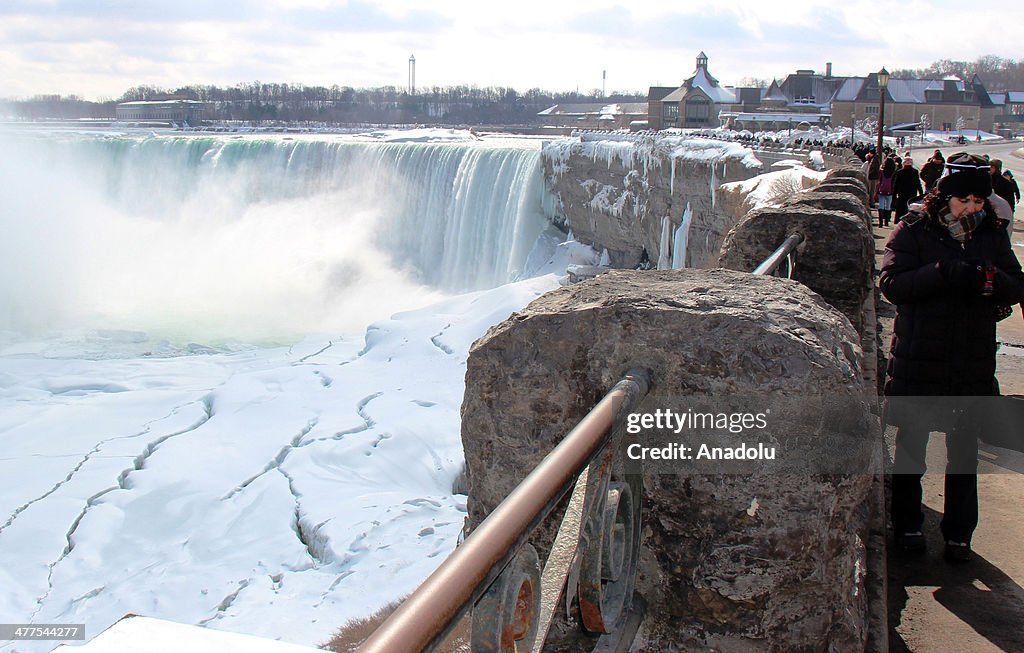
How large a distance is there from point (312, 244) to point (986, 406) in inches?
1430

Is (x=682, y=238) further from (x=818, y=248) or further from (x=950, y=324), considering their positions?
(x=950, y=324)

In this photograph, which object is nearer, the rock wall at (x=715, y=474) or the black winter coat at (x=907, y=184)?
the rock wall at (x=715, y=474)

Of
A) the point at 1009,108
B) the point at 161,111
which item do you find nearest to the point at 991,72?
the point at 1009,108

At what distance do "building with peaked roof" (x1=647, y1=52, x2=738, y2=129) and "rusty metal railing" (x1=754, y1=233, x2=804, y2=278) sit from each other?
7272 centimetres

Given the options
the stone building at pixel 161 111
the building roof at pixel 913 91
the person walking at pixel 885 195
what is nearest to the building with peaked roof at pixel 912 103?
the building roof at pixel 913 91

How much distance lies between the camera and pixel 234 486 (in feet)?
40.3

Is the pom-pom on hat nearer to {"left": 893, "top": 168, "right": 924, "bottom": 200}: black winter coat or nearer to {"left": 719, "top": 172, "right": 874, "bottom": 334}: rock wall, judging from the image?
{"left": 719, "top": 172, "right": 874, "bottom": 334}: rock wall

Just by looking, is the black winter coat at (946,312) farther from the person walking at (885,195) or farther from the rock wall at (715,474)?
the person walking at (885,195)

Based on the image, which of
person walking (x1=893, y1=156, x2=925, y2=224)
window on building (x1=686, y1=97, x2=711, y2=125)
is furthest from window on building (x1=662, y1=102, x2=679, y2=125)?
person walking (x1=893, y1=156, x2=925, y2=224)

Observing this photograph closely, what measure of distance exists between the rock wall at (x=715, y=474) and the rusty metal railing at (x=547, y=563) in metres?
0.07

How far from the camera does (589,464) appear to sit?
1.48 metres

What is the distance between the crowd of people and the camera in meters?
2.98

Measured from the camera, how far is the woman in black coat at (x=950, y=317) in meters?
2.98

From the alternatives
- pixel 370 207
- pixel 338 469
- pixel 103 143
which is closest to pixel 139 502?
pixel 338 469
